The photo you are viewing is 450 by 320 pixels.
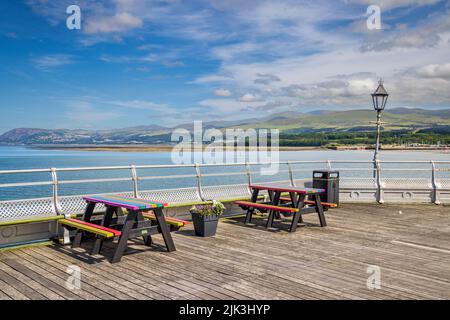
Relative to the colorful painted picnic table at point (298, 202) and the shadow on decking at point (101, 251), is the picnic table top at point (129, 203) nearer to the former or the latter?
the shadow on decking at point (101, 251)

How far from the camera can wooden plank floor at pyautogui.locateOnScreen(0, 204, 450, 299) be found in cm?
524

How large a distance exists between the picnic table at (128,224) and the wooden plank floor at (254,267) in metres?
0.22

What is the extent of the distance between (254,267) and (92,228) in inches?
103

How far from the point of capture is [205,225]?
8.48m

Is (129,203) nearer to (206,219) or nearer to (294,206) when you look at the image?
(206,219)

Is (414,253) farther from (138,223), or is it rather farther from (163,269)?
(138,223)

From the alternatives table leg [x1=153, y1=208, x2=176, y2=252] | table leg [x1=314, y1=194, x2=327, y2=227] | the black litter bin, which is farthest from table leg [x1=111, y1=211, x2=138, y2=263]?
the black litter bin

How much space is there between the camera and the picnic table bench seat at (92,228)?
6.48 metres

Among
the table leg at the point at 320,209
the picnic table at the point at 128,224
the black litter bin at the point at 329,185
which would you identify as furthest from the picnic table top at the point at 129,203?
the black litter bin at the point at 329,185

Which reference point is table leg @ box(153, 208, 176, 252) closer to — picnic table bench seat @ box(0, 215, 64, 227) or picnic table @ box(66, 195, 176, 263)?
picnic table @ box(66, 195, 176, 263)
